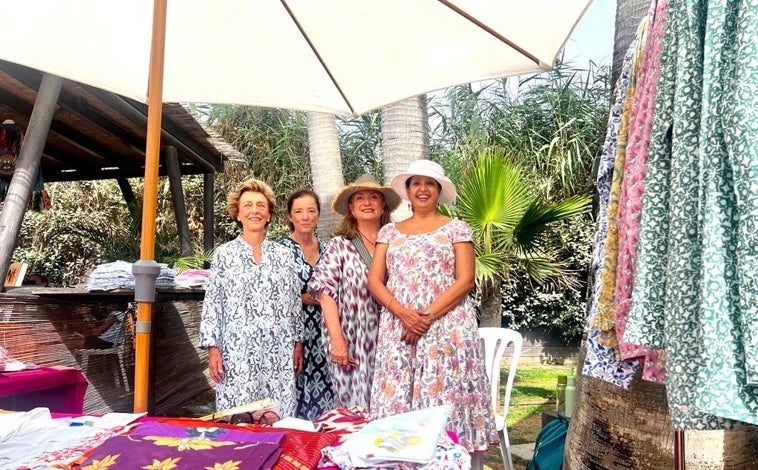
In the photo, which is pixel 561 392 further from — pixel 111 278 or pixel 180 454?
pixel 180 454

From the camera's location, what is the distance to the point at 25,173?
479 centimetres

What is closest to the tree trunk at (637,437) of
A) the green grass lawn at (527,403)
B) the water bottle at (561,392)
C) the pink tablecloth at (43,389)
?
the water bottle at (561,392)

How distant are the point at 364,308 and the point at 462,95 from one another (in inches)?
387

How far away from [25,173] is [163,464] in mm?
4126

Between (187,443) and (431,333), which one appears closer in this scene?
(187,443)

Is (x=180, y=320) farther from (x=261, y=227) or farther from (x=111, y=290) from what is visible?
(x=261, y=227)

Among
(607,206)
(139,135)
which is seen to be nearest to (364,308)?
(607,206)

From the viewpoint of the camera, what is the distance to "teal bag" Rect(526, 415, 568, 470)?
3.51m

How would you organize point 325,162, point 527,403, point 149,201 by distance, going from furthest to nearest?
point 527,403 → point 325,162 → point 149,201

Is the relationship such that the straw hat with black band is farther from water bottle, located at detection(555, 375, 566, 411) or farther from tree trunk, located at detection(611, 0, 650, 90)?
water bottle, located at detection(555, 375, 566, 411)

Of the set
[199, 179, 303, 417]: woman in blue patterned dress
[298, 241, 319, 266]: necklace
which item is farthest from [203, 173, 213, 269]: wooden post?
[199, 179, 303, 417]: woman in blue patterned dress

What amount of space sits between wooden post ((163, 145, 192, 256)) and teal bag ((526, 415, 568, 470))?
623 centimetres

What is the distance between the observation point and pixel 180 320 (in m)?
5.68

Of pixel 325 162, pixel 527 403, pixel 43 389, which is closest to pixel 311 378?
pixel 43 389
